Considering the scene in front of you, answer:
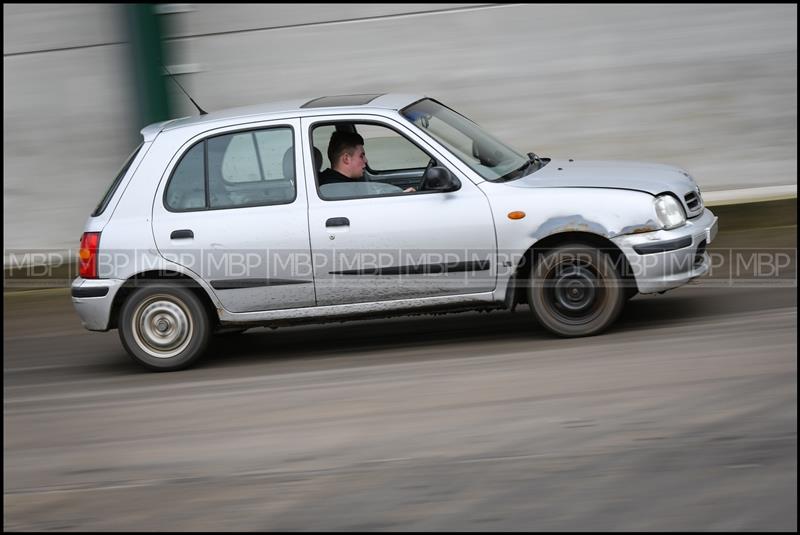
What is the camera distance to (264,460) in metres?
5.14

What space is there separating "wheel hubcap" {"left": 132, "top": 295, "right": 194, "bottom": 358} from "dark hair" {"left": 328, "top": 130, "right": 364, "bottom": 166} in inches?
56.0

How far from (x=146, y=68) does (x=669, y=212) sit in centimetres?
626

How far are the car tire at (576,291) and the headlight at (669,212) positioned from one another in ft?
1.33

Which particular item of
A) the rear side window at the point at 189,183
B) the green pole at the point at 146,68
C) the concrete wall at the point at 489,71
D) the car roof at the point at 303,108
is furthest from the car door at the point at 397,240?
the concrete wall at the point at 489,71

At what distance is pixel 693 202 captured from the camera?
21.9ft

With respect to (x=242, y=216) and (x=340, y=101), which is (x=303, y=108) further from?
(x=242, y=216)

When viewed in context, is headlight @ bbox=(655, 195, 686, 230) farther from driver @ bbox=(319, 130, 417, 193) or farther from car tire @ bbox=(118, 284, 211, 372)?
car tire @ bbox=(118, 284, 211, 372)

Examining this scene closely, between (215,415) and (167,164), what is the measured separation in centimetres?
186

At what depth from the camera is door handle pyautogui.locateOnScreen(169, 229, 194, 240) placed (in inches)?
268

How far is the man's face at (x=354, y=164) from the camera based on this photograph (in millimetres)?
6848

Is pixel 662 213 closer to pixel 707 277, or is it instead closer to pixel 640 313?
pixel 640 313

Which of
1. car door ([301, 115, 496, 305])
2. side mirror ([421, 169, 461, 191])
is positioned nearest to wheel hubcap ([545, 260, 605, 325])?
car door ([301, 115, 496, 305])

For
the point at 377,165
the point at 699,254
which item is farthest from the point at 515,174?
the point at 699,254

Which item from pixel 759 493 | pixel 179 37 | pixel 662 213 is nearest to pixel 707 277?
pixel 662 213
